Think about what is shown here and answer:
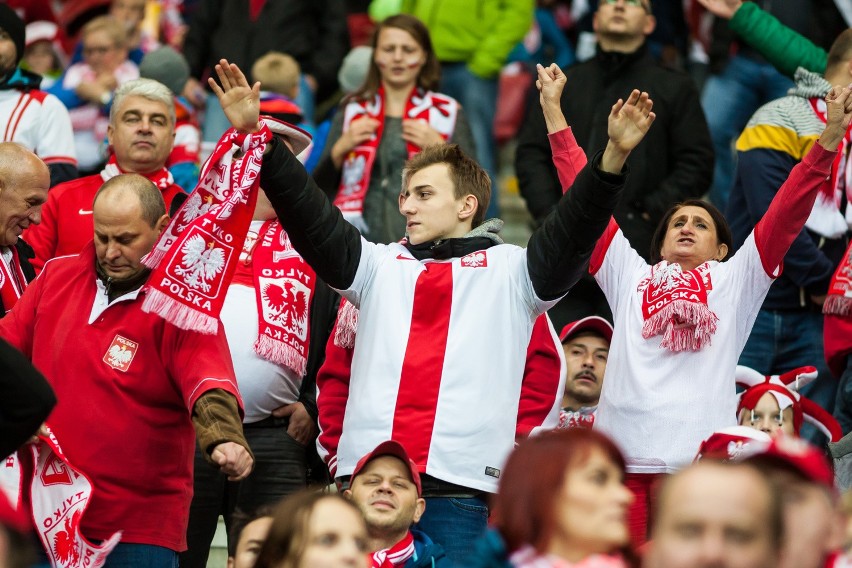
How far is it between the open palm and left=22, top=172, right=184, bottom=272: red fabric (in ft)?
7.34

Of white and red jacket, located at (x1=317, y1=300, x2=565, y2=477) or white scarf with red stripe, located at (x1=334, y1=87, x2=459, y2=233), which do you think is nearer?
white and red jacket, located at (x1=317, y1=300, x2=565, y2=477)

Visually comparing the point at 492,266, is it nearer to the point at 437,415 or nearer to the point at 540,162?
the point at 437,415

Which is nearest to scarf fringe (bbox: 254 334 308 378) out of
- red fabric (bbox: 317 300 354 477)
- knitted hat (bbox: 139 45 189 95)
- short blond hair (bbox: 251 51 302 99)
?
red fabric (bbox: 317 300 354 477)

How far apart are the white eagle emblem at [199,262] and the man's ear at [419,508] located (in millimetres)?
992

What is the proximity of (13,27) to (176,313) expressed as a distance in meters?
3.01

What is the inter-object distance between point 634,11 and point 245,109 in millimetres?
3125

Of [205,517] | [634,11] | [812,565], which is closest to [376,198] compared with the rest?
[634,11]

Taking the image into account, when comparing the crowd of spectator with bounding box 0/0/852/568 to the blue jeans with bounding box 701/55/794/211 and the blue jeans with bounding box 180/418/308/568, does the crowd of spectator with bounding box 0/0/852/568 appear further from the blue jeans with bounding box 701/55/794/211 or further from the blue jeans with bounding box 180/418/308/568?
the blue jeans with bounding box 701/55/794/211

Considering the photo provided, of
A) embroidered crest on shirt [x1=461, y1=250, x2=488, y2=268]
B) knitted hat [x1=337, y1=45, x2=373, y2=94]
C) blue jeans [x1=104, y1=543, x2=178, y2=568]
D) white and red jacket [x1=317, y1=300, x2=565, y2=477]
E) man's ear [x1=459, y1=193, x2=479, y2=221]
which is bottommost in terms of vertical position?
blue jeans [x1=104, y1=543, x2=178, y2=568]

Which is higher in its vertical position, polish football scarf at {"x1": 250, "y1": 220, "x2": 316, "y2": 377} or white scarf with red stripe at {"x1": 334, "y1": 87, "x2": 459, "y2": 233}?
white scarf with red stripe at {"x1": 334, "y1": 87, "x2": 459, "y2": 233}

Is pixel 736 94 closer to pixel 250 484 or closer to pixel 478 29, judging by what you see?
pixel 478 29

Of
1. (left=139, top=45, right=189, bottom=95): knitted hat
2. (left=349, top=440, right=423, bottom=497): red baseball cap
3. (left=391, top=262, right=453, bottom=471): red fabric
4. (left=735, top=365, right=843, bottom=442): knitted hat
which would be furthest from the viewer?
(left=139, top=45, right=189, bottom=95): knitted hat

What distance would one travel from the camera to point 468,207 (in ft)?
18.9

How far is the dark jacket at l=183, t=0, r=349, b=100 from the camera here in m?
9.98
